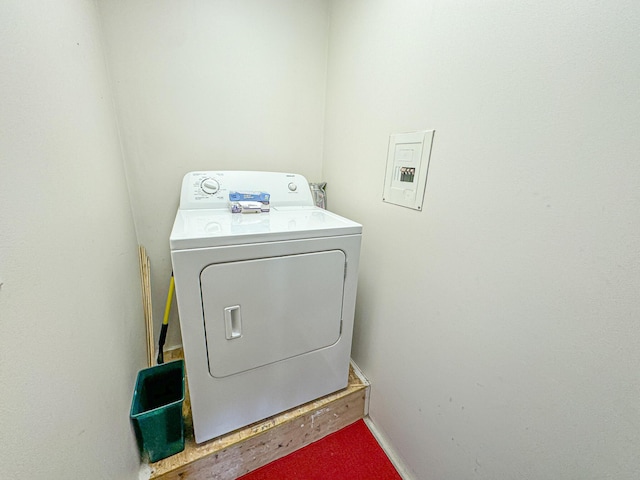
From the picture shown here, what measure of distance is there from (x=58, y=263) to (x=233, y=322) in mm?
585

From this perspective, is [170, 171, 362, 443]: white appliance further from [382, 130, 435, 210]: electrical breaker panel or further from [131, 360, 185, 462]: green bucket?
[382, 130, 435, 210]: electrical breaker panel

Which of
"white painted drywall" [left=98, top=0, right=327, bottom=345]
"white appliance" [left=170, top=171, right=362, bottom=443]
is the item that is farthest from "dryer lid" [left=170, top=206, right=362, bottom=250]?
"white painted drywall" [left=98, top=0, right=327, bottom=345]

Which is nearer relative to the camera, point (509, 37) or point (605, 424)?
point (605, 424)

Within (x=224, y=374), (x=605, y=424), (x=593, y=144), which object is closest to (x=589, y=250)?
(x=593, y=144)

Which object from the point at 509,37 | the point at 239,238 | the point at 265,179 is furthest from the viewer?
the point at 265,179

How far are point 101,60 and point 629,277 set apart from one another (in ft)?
6.70

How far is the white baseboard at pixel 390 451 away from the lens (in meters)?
1.27

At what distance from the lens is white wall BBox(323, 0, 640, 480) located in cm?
58

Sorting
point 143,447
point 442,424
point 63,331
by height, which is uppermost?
point 63,331

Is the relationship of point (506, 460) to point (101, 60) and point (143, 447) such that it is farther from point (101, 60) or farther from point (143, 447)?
point (101, 60)

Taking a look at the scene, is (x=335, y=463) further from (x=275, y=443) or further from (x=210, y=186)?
(x=210, y=186)

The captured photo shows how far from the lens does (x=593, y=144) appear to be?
594 millimetres

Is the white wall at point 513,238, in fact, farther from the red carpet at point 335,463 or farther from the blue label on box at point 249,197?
the blue label on box at point 249,197

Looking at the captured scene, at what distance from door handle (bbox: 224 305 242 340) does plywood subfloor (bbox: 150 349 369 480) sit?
0.57 meters
